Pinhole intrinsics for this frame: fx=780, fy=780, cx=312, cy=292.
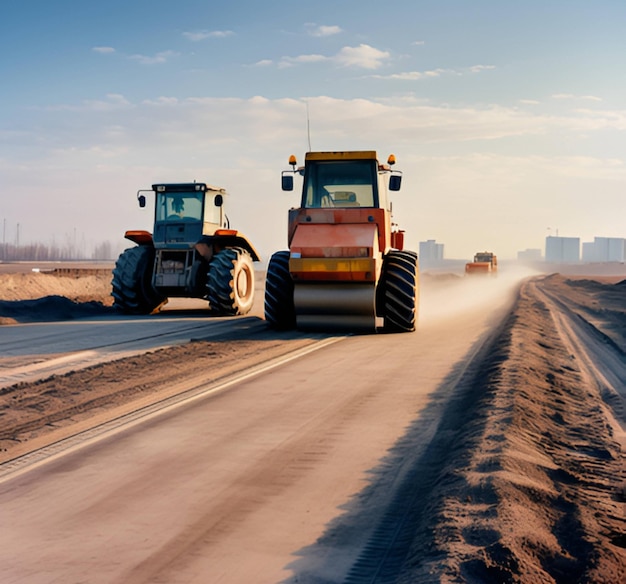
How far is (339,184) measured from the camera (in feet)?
54.2

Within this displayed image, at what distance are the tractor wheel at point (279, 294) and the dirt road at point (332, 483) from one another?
5735 mm

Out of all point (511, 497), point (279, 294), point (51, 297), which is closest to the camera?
point (511, 497)

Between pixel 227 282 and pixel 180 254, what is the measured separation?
1.85m

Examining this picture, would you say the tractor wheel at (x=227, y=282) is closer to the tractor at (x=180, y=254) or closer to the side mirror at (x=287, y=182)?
the tractor at (x=180, y=254)

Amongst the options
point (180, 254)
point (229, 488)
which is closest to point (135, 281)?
point (180, 254)

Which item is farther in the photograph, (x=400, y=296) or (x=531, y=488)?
(x=400, y=296)

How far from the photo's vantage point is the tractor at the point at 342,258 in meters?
15.1

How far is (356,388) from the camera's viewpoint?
9.73m

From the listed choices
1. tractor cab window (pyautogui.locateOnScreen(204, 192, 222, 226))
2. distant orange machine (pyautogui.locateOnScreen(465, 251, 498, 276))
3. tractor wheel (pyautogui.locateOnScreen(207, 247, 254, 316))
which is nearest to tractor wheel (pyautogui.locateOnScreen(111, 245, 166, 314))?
tractor cab window (pyautogui.locateOnScreen(204, 192, 222, 226))

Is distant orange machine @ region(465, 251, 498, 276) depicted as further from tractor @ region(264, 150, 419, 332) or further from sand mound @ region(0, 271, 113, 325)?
tractor @ region(264, 150, 419, 332)

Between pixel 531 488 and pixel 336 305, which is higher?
pixel 336 305

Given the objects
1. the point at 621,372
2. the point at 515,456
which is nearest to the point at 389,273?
the point at 621,372

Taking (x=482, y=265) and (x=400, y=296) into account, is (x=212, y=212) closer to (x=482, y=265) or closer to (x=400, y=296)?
(x=400, y=296)

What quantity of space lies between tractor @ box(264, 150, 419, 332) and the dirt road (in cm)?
449
